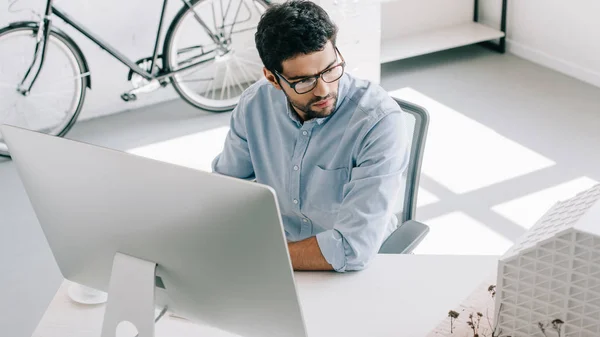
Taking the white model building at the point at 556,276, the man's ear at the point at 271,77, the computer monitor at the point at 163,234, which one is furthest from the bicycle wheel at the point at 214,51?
the white model building at the point at 556,276

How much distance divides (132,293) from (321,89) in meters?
0.62

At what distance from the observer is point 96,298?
5.34 feet

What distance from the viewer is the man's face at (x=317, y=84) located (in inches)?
67.6

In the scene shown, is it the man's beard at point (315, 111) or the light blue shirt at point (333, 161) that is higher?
the man's beard at point (315, 111)

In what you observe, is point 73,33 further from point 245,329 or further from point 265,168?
point 245,329

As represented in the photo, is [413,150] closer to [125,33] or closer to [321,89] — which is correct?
[321,89]

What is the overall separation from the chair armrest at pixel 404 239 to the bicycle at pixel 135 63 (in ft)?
6.87

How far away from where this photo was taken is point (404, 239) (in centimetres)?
191

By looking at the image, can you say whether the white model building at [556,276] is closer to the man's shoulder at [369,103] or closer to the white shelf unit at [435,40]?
the man's shoulder at [369,103]

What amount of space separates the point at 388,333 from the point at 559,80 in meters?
2.86

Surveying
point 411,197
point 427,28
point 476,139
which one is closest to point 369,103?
point 411,197

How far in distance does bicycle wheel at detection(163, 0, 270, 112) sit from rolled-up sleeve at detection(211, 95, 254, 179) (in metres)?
1.87

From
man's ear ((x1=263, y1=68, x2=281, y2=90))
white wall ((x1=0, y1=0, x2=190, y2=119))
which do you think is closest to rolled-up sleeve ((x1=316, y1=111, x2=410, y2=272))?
man's ear ((x1=263, y1=68, x2=281, y2=90))

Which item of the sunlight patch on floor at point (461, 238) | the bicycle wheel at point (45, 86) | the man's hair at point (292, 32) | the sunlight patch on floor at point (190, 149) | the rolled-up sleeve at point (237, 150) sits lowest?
the sunlight patch on floor at point (461, 238)
